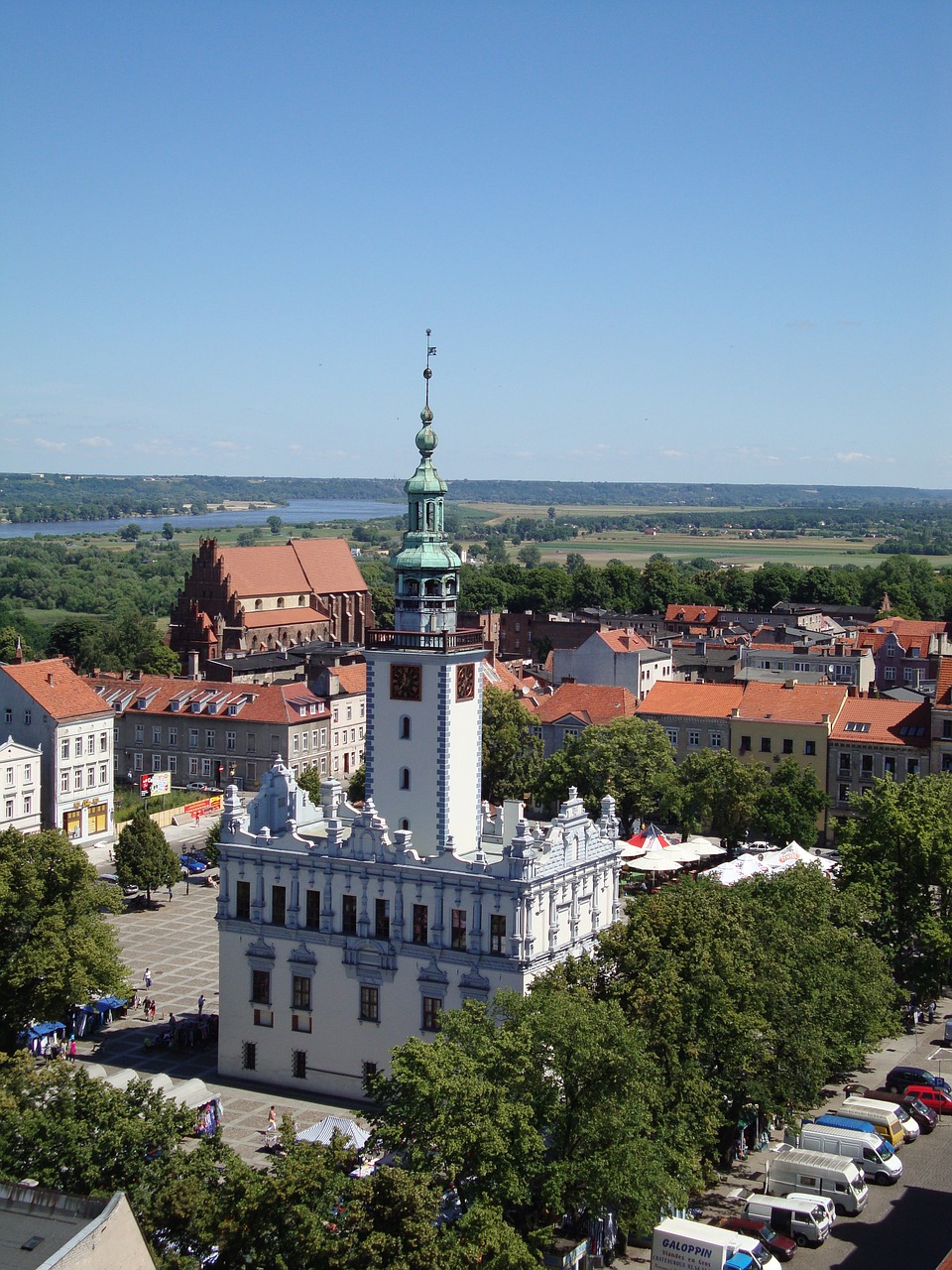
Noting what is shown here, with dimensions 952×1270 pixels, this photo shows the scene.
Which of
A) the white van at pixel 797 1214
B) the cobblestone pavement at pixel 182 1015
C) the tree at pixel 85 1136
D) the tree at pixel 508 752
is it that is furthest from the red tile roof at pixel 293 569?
the tree at pixel 85 1136

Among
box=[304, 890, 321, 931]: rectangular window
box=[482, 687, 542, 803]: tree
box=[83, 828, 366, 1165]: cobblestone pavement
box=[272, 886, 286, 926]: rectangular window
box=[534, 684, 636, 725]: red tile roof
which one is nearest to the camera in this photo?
box=[83, 828, 366, 1165]: cobblestone pavement

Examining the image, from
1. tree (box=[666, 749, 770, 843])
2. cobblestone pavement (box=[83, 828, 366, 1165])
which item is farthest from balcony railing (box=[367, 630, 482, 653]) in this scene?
tree (box=[666, 749, 770, 843])

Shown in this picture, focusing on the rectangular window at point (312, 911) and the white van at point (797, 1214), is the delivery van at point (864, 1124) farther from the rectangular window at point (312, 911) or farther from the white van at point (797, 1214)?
the rectangular window at point (312, 911)

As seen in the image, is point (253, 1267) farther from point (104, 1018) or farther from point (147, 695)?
point (147, 695)

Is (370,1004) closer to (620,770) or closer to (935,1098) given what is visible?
(935,1098)

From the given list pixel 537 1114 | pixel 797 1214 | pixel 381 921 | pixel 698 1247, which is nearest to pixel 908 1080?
pixel 797 1214

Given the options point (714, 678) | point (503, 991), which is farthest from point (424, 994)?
point (714, 678)

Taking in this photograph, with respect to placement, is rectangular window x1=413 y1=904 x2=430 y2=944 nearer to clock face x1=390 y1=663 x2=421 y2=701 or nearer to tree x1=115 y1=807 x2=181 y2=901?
clock face x1=390 y1=663 x2=421 y2=701
